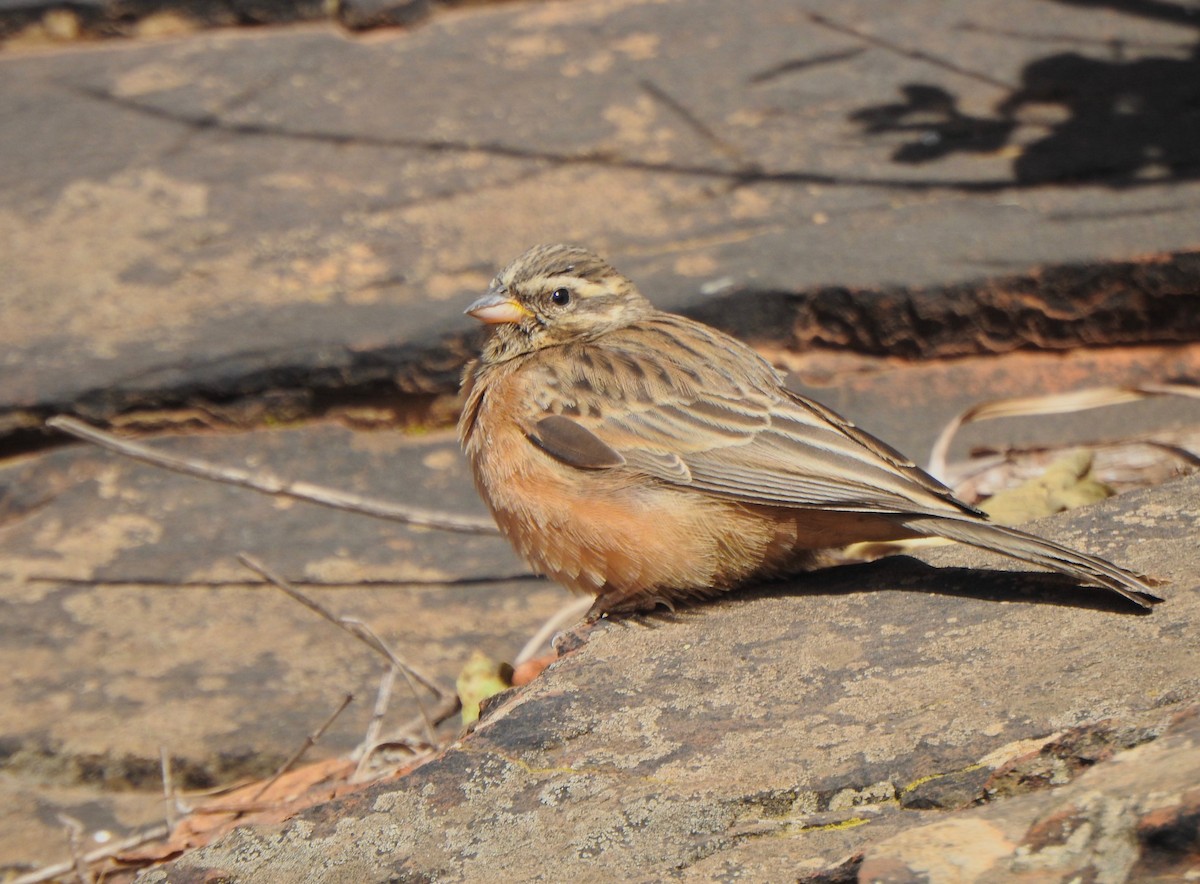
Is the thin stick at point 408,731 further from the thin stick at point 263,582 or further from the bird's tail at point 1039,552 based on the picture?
the bird's tail at point 1039,552

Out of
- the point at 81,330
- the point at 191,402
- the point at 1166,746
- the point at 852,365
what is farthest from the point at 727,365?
the point at 81,330

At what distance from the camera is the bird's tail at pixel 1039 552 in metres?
3.52

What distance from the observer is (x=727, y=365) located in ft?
16.0

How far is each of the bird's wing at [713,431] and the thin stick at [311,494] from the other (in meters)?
1.18

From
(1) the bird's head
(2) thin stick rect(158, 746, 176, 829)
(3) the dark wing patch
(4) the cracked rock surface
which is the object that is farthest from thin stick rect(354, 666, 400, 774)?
(1) the bird's head

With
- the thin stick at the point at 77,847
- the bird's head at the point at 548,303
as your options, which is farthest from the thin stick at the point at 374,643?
the bird's head at the point at 548,303

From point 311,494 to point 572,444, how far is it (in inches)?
62.0

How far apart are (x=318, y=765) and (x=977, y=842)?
9.59ft

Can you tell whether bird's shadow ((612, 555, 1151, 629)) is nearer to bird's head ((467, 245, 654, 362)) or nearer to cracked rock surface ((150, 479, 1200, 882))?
cracked rock surface ((150, 479, 1200, 882))

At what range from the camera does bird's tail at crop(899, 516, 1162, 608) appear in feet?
11.5

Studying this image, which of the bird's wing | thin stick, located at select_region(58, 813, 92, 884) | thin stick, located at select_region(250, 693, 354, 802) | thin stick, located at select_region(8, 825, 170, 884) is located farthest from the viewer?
thin stick, located at select_region(250, 693, 354, 802)

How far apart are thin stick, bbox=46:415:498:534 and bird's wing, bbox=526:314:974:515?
1177 millimetres

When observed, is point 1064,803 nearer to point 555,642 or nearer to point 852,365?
point 555,642

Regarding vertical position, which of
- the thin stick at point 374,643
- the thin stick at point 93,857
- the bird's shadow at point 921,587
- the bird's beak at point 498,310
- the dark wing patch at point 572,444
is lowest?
the thin stick at point 93,857
